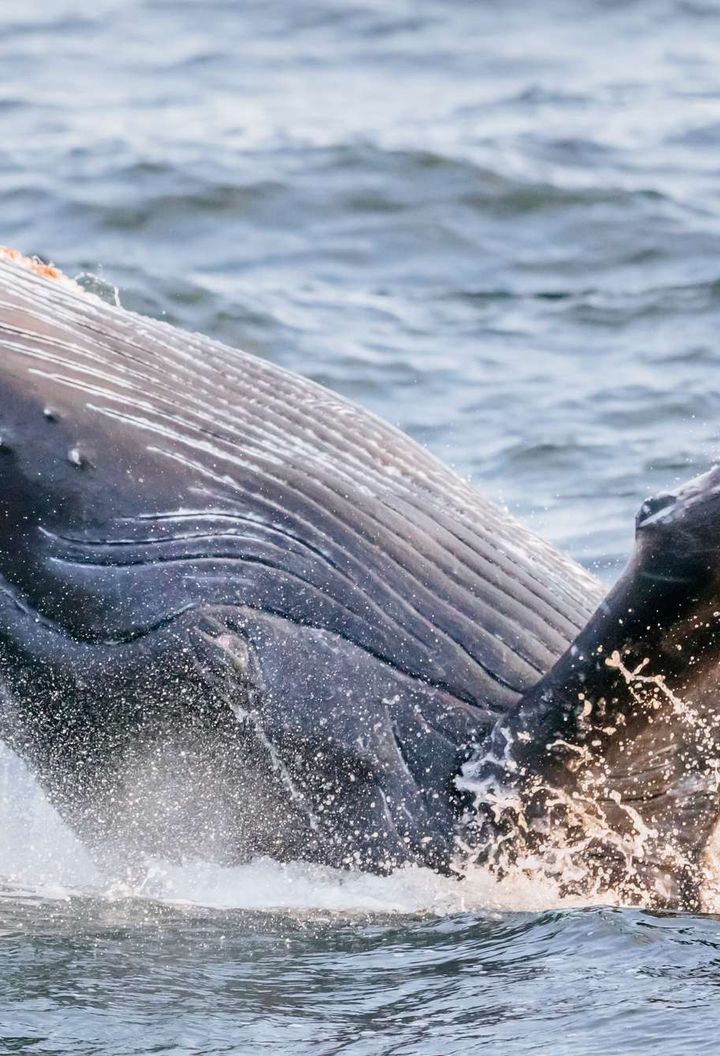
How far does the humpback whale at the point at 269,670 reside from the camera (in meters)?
7.14

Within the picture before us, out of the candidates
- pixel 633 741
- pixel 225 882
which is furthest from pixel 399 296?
pixel 633 741

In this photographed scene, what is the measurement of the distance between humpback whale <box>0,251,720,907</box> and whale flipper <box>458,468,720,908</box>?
1 centimetres

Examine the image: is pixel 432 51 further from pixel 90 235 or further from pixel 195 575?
pixel 195 575

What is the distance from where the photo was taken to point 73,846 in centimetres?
789

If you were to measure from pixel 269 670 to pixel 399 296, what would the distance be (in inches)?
474

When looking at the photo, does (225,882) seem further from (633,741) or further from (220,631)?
(633,741)

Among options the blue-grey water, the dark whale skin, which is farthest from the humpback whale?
the blue-grey water

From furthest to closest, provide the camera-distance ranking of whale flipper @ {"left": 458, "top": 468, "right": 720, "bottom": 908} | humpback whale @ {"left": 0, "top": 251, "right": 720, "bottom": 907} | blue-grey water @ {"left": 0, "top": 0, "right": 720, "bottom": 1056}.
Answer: humpback whale @ {"left": 0, "top": 251, "right": 720, "bottom": 907}
blue-grey water @ {"left": 0, "top": 0, "right": 720, "bottom": 1056}
whale flipper @ {"left": 458, "top": 468, "right": 720, "bottom": 908}

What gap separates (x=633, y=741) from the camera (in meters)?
6.91

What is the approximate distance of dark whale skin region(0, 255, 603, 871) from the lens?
723 cm

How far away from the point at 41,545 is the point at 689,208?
47.9 feet

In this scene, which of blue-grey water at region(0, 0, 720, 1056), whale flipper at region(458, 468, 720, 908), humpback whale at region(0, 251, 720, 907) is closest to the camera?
whale flipper at region(458, 468, 720, 908)

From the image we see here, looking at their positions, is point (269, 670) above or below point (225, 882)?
above

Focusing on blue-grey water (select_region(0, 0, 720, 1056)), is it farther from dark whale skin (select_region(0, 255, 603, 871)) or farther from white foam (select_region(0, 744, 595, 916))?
dark whale skin (select_region(0, 255, 603, 871))
